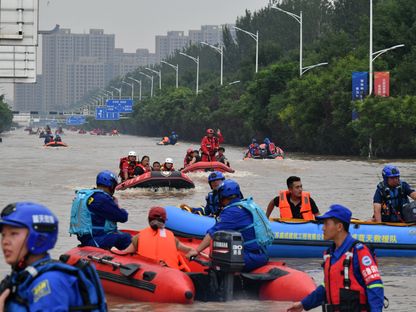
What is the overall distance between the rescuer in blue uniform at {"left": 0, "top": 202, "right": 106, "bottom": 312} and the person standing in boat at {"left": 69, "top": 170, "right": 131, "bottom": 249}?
807 centimetres

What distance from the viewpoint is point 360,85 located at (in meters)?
60.4

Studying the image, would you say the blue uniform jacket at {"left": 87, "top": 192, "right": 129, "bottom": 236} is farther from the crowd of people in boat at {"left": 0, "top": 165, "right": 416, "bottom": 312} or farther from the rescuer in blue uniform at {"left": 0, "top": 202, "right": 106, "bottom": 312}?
the rescuer in blue uniform at {"left": 0, "top": 202, "right": 106, "bottom": 312}

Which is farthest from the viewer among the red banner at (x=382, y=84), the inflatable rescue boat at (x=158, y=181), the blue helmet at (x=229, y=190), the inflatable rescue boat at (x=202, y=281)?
the red banner at (x=382, y=84)

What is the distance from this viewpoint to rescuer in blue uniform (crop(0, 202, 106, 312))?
4707mm

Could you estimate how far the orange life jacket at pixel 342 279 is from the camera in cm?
704

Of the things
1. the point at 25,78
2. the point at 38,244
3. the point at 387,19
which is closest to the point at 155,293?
the point at 38,244

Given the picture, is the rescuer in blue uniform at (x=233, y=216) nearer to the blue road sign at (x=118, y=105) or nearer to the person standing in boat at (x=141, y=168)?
the person standing in boat at (x=141, y=168)

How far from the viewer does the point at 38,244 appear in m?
→ 4.79

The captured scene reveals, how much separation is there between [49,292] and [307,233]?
12.4 m

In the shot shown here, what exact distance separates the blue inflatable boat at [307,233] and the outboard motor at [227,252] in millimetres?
4665

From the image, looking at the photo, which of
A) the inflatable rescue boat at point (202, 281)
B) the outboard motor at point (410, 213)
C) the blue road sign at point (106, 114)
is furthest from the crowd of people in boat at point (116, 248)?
the blue road sign at point (106, 114)

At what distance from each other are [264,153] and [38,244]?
4539cm

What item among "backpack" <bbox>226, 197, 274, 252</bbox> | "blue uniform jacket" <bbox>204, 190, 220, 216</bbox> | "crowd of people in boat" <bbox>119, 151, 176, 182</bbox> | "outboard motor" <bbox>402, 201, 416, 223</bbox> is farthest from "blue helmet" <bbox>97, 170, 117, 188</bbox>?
"crowd of people in boat" <bbox>119, 151, 176, 182</bbox>

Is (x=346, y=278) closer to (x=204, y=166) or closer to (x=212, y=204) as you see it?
(x=212, y=204)
